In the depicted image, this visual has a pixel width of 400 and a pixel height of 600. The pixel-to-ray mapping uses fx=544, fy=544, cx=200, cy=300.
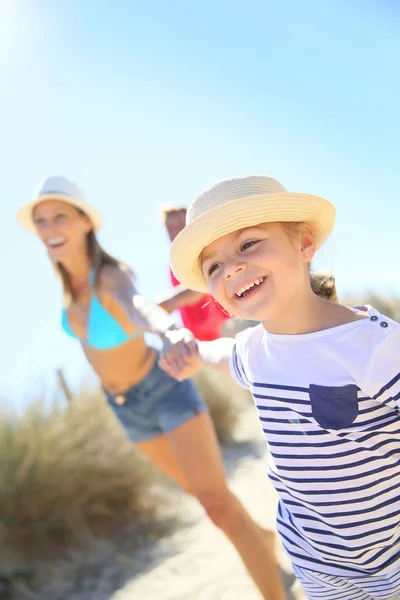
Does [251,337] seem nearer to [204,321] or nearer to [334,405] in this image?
[334,405]

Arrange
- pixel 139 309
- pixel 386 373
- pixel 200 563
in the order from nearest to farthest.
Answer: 1. pixel 386 373
2. pixel 139 309
3. pixel 200 563

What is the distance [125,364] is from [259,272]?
5.69 ft

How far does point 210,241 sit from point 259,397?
0.57 meters

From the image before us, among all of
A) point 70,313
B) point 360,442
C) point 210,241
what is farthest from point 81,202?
point 360,442

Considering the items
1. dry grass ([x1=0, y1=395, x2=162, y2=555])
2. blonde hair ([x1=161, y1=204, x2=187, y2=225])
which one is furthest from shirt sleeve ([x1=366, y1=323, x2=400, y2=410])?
dry grass ([x1=0, y1=395, x2=162, y2=555])

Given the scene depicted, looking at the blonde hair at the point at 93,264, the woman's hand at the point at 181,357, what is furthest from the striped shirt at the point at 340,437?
the blonde hair at the point at 93,264

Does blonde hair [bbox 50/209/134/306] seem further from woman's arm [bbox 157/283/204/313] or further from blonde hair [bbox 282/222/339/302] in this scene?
blonde hair [bbox 282/222/339/302]

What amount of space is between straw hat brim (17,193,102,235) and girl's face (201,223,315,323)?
65.8 inches

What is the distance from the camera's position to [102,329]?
126 inches

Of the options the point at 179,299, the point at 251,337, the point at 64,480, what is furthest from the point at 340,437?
the point at 64,480

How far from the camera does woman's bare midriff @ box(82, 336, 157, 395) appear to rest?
3.26 metres

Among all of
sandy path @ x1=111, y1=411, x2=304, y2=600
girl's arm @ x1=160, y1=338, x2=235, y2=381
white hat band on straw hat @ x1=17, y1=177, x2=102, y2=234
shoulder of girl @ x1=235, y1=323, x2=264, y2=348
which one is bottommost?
sandy path @ x1=111, y1=411, x2=304, y2=600

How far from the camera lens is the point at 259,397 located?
190cm

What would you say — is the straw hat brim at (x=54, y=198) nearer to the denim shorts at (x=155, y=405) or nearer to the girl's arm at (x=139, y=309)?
the girl's arm at (x=139, y=309)
